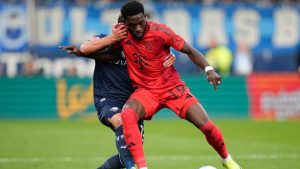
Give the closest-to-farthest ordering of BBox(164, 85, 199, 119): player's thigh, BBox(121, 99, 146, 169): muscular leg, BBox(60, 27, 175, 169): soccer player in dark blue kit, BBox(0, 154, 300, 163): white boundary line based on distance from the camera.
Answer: BBox(121, 99, 146, 169): muscular leg < BBox(164, 85, 199, 119): player's thigh < BBox(60, 27, 175, 169): soccer player in dark blue kit < BBox(0, 154, 300, 163): white boundary line

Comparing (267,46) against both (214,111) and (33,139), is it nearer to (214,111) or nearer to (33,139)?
(214,111)

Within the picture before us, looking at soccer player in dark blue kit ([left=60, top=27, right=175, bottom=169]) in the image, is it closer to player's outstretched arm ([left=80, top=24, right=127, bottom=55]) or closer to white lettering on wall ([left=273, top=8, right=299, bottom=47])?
player's outstretched arm ([left=80, top=24, right=127, bottom=55])

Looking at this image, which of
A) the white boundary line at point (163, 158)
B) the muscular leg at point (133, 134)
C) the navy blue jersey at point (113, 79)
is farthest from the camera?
the white boundary line at point (163, 158)

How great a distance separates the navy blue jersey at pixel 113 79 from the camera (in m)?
9.70

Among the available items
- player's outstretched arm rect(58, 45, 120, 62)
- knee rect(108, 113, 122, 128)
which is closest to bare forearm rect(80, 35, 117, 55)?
player's outstretched arm rect(58, 45, 120, 62)

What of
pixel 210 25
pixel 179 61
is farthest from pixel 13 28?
pixel 210 25

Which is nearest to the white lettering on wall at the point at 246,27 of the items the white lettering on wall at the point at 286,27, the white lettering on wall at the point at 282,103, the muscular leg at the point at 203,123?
the white lettering on wall at the point at 286,27

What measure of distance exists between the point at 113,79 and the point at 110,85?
90 millimetres

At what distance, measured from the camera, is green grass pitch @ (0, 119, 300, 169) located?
12016mm

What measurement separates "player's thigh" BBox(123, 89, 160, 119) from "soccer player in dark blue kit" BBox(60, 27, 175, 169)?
31 cm

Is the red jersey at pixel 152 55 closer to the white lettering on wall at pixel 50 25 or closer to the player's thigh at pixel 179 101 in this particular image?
the player's thigh at pixel 179 101

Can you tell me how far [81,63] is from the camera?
2342cm

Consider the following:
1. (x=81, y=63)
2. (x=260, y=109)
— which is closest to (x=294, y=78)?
(x=260, y=109)

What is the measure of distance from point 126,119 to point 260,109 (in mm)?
14373
